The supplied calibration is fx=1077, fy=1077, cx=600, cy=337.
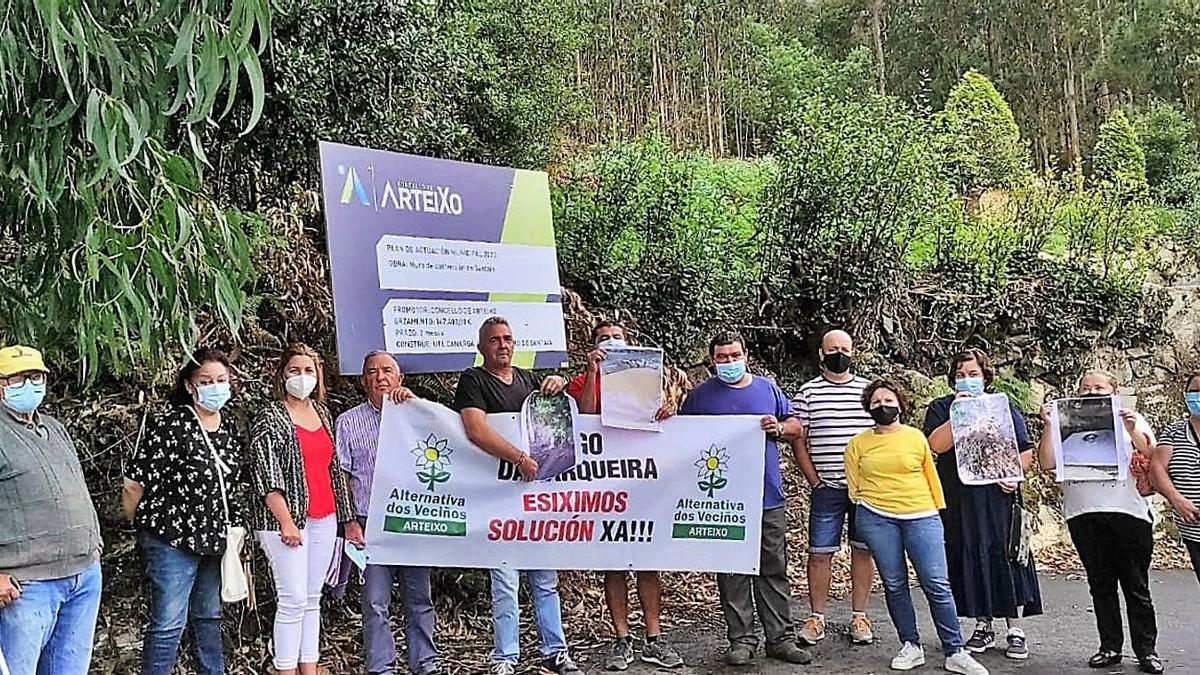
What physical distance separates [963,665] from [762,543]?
4.10 feet

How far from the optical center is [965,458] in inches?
242

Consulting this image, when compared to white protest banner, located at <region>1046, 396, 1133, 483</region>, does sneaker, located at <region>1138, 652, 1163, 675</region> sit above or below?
below

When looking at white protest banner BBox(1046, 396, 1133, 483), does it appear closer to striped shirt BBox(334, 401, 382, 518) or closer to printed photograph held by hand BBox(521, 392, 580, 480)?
printed photograph held by hand BBox(521, 392, 580, 480)

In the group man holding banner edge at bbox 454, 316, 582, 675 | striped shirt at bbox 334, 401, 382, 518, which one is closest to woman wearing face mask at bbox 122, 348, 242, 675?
striped shirt at bbox 334, 401, 382, 518

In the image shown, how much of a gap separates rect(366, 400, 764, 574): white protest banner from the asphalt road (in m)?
0.61

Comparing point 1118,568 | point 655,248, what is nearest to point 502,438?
point 1118,568

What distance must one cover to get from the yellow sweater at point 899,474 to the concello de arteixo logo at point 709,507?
724mm

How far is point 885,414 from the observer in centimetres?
594

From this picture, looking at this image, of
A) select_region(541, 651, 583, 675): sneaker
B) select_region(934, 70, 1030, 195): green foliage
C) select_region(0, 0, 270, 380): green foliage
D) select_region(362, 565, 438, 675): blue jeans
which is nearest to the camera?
select_region(0, 0, 270, 380): green foliage

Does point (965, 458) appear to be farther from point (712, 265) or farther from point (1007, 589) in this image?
point (712, 265)

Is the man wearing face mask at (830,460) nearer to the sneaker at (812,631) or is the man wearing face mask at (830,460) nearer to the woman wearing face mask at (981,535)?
the sneaker at (812,631)

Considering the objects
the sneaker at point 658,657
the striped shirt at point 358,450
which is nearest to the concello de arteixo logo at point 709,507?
the sneaker at point 658,657

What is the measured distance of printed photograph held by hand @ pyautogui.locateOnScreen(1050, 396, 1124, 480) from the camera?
595cm

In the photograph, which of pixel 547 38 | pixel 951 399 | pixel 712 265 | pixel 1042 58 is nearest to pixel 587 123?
pixel 547 38
